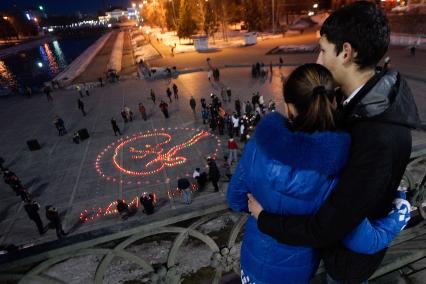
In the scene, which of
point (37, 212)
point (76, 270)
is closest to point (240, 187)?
point (76, 270)

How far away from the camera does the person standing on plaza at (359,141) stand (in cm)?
149

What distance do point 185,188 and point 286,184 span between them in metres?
8.58

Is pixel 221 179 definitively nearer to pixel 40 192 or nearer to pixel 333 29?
pixel 40 192

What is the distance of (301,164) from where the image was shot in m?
1.53

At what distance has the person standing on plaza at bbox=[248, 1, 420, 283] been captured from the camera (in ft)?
4.90

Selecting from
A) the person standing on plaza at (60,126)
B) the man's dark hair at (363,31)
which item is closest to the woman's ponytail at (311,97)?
the man's dark hair at (363,31)

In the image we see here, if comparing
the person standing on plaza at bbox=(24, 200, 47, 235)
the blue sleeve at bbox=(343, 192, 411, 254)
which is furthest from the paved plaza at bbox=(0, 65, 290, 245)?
the blue sleeve at bbox=(343, 192, 411, 254)

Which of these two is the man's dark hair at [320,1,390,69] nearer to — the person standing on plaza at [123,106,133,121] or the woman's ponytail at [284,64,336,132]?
the woman's ponytail at [284,64,336,132]

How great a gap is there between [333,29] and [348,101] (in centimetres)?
47

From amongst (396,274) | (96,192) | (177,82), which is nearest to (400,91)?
(396,274)

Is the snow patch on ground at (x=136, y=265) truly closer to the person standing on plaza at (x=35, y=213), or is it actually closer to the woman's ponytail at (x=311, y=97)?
the woman's ponytail at (x=311, y=97)

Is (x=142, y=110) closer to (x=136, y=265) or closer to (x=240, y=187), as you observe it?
(x=136, y=265)

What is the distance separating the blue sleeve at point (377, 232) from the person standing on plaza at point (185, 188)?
26.9 ft

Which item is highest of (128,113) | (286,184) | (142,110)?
(286,184)
